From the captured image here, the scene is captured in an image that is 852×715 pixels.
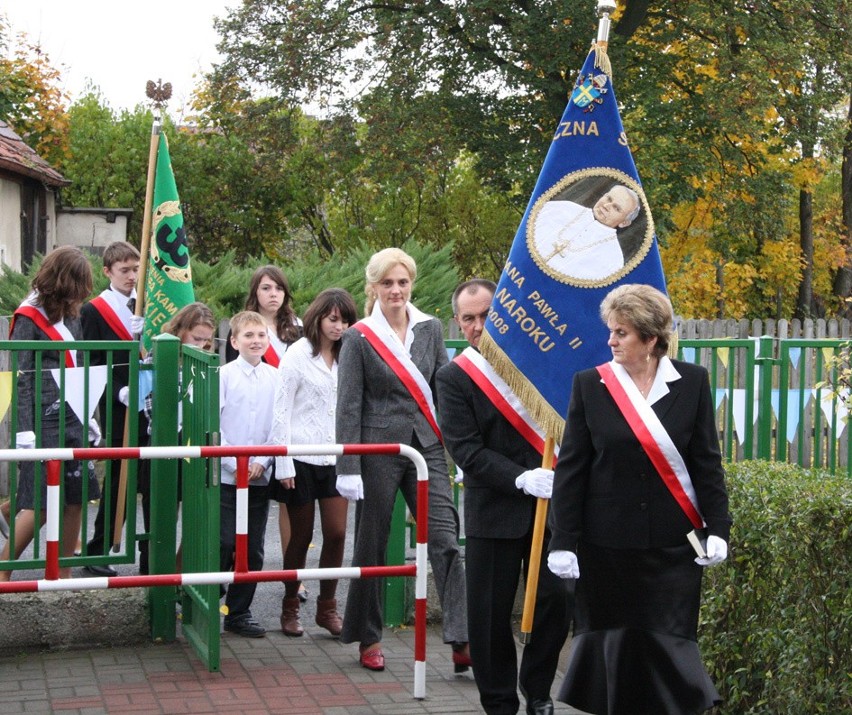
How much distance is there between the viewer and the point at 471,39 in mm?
22797

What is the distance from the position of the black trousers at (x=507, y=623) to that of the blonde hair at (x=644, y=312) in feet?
3.80

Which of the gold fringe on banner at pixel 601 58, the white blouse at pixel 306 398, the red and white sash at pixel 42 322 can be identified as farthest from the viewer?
the red and white sash at pixel 42 322

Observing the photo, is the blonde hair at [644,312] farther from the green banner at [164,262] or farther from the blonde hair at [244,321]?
the green banner at [164,262]

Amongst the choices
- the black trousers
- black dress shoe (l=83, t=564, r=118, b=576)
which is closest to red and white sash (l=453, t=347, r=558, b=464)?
the black trousers

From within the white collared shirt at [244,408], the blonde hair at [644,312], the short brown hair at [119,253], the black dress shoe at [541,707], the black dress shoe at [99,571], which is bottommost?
the black dress shoe at [541,707]

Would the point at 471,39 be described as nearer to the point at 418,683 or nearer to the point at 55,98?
the point at 55,98

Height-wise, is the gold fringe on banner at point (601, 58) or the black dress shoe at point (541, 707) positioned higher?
the gold fringe on banner at point (601, 58)

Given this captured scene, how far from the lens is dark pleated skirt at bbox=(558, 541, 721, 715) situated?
4.75 m

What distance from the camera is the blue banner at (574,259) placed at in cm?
567

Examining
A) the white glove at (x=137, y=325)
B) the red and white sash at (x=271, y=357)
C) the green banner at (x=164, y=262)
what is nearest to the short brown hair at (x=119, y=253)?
the green banner at (x=164, y=262)

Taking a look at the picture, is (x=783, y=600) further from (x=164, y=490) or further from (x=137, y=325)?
(x=137, y=325)

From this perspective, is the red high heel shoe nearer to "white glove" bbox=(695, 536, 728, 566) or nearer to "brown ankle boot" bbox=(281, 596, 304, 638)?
"brown ankle boot" bbox=(281, 596, 304, 638)

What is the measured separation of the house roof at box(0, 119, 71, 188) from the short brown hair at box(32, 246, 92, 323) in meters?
14.5

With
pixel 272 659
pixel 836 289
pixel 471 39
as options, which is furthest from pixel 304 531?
pixel 836 289
